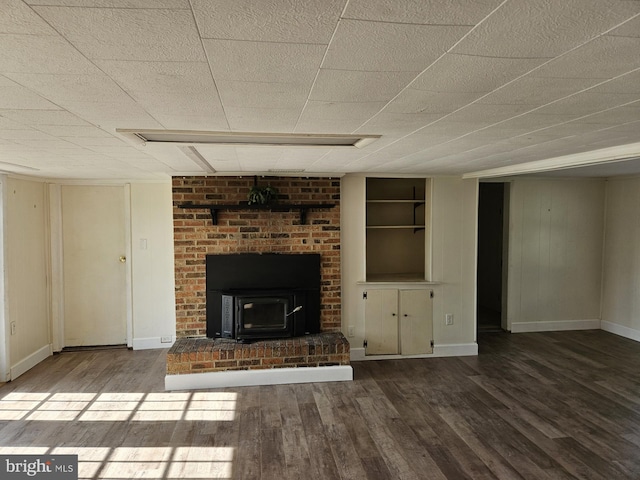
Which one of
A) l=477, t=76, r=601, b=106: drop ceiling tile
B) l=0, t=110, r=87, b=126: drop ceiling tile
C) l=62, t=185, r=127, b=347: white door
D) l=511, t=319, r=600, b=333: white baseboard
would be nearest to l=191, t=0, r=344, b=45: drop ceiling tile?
l=477, t=76, r=601, b=106: drop ceiling tile

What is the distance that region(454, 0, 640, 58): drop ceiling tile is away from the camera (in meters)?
0.92

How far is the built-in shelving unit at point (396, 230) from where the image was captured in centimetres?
529

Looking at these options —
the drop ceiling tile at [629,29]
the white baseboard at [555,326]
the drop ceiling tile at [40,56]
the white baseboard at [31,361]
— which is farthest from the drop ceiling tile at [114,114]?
the white baseboard at [555,326]

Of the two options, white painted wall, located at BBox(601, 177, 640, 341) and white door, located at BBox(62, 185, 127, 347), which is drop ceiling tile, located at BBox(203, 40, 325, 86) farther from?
white painted wall, located at BBox(601, 177, 640, 341)

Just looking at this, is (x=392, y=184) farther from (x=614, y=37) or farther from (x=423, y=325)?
(x=614, y=37)

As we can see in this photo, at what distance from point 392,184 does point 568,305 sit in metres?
3.23

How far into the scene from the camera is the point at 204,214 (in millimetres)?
4422

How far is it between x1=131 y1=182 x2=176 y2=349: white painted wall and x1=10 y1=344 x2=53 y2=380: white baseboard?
96 centimetres

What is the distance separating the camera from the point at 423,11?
0.95m

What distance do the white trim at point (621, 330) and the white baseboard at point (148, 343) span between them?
609 centimetres

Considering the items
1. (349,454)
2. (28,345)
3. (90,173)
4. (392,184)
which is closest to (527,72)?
(349,454)

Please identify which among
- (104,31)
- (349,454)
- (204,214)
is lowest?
(349,454)

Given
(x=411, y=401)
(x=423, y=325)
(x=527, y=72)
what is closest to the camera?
(x=527, y=72)

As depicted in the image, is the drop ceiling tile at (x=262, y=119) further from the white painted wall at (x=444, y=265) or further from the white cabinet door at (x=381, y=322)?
the white cabinet door at (x=381, y=322)
